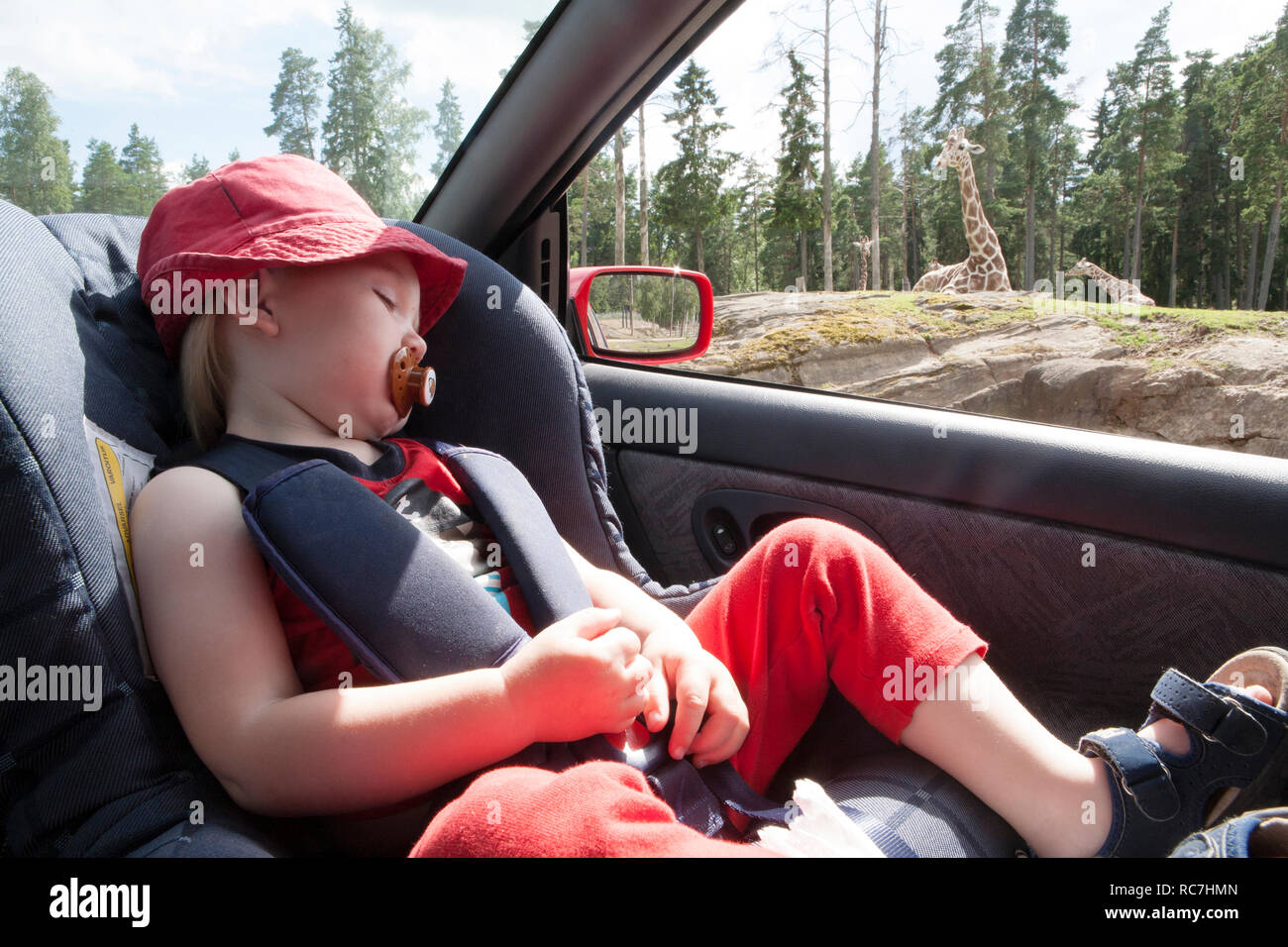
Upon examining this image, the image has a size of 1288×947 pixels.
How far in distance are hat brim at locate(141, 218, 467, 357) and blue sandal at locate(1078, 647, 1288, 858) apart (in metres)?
1.24

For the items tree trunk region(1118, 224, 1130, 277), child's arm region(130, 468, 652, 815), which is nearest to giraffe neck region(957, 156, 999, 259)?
tree trunk region(1118, 224, 1130, 277)

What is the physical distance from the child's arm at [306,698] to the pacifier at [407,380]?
1.08 feet

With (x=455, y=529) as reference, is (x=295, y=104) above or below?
above

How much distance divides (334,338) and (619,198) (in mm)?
1145

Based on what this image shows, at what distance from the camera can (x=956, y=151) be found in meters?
1.91

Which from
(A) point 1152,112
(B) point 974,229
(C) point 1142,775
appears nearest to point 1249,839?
(C) point 1142,775

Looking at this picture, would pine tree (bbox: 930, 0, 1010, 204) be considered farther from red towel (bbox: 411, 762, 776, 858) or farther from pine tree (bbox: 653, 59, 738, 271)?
red towel (bbox: 411, 762, 776, 858)

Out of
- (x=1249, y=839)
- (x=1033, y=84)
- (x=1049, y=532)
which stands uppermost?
(x=1033, y=84)

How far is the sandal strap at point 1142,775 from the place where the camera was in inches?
40.9

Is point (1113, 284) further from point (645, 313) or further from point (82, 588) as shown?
point (82, 588)

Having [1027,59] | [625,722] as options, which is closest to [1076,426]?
[1027,59]

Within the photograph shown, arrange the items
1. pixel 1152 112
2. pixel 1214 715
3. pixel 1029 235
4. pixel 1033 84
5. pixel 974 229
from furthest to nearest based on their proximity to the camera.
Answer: pixel 974 229
pixel 1029 235
pixel 1033 84
pixel 1152 112
pixel 1214 715

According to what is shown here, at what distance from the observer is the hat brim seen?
3.90 ft
